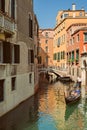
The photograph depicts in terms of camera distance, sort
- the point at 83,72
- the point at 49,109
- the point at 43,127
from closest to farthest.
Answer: the point at 43,127 < the point at 49,109 < the point at 83,72

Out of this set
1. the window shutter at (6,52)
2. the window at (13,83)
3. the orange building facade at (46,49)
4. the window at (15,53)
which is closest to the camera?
the window shutter at (6,52)

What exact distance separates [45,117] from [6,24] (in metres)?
5.12

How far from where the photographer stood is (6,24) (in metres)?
13.8

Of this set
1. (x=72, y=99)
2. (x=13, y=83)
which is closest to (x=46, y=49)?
(x=72, y=99)

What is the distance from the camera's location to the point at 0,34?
1398 cm

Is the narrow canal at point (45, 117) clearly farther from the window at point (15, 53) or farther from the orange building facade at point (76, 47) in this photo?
the orange building facade at point (76, 47)

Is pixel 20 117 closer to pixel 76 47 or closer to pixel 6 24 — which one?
pixel 6 24

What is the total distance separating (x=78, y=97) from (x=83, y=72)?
501 inches

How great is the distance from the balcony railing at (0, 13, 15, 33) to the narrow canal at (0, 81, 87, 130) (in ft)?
14.0

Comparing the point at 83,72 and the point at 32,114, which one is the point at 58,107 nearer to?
the point at 32,114

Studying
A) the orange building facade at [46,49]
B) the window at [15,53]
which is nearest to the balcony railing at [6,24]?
the window at [15,53]

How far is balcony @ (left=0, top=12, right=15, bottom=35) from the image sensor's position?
13.1 m

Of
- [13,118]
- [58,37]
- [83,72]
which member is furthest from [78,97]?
[58,37]

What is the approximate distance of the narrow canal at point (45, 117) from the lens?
13250 mm
